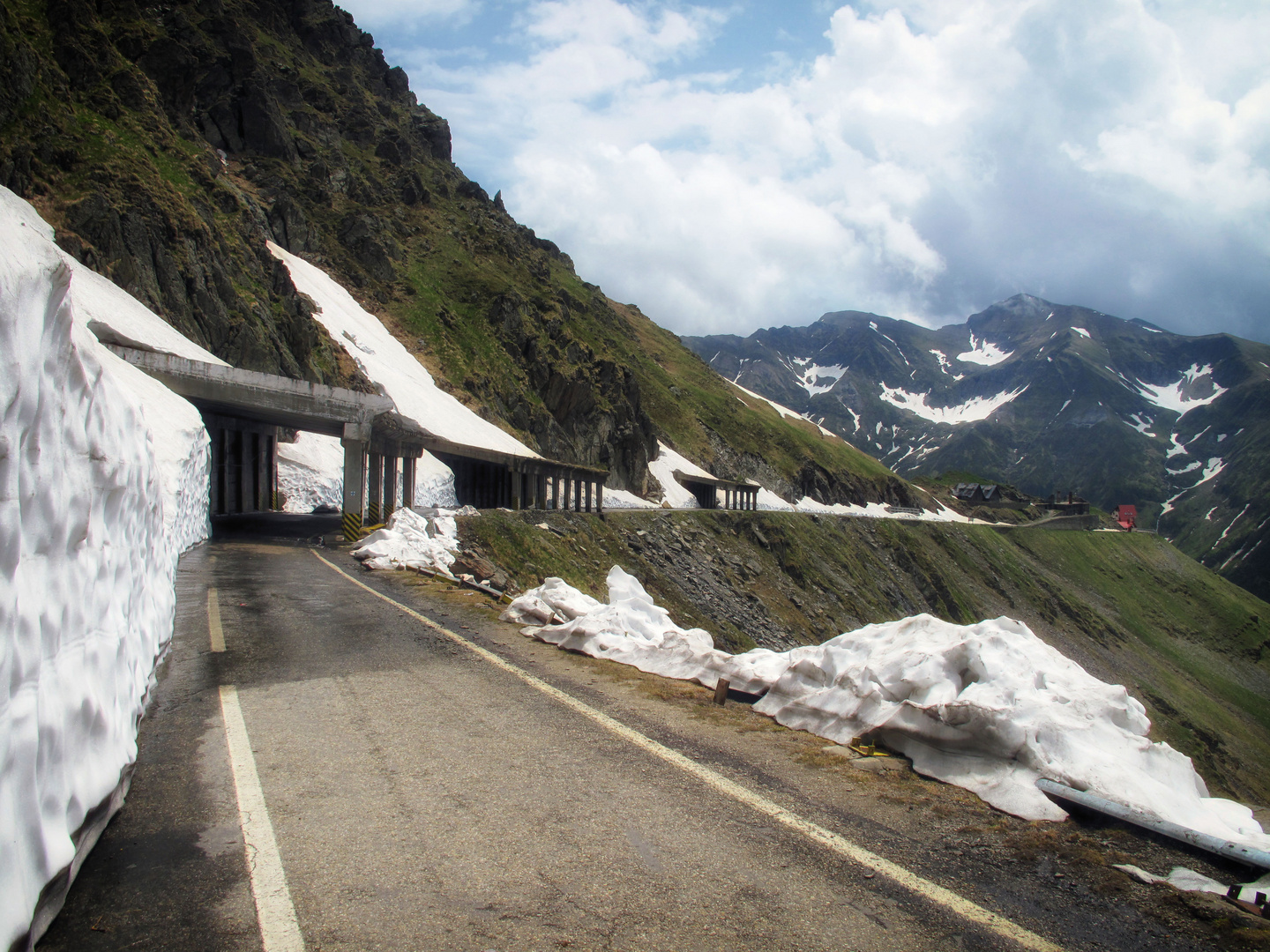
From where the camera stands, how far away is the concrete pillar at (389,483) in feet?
A: 92.8

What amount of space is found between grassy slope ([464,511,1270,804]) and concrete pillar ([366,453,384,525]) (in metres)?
4.10

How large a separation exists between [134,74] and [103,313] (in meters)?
32.4

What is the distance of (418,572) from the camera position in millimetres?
16609

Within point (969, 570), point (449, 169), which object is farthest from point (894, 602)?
point (449, 169)

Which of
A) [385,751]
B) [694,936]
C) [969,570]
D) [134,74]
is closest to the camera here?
[694,936]

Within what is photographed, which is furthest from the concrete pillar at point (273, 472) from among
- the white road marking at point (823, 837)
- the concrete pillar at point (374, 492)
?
the white road marking at point (823, 837)

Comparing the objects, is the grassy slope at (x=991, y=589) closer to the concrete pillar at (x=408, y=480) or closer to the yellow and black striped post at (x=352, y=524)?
the yellow and black striped post at (x=352, y=524)

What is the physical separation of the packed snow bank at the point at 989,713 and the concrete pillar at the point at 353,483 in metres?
20.7

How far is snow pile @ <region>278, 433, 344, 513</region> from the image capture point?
42.1 metres

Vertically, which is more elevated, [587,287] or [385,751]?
[587,287]

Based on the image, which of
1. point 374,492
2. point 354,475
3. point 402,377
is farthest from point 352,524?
point 402,377

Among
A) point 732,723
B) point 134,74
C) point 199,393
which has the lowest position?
point 732,723

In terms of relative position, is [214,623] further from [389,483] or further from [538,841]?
[389,483]

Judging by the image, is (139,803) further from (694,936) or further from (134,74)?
(134,74)
